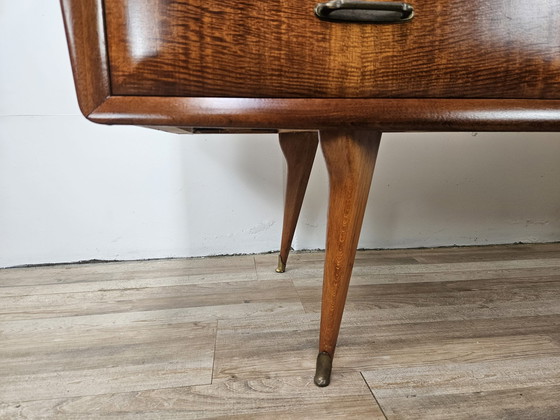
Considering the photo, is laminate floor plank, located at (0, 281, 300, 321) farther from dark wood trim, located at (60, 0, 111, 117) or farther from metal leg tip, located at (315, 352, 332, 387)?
dark wood trim, located at (60, 0, 111, 117)

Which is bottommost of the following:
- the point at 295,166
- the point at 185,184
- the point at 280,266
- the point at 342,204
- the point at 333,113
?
the point at 280,266

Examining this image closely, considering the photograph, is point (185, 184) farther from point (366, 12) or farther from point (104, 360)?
point (366, 12)

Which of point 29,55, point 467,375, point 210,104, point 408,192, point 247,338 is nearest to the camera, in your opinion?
point 210,104

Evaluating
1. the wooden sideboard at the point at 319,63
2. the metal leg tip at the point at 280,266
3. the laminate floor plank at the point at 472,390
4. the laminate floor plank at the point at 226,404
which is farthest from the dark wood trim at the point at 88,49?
the metal leg tip at the point at 280,266

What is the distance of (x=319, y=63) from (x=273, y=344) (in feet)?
1.34

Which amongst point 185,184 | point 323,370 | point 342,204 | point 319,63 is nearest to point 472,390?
point 323,370

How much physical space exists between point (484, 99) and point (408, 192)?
2.57 feet

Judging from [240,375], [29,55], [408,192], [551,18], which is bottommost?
[408,192]

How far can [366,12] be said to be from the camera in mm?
337

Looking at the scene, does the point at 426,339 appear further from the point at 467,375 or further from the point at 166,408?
the point at 166,408

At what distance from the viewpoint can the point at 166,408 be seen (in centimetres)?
41

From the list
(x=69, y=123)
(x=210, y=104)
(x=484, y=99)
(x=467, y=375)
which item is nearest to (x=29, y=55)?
(x=69, y=123)

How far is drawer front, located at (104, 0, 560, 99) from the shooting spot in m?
0.33

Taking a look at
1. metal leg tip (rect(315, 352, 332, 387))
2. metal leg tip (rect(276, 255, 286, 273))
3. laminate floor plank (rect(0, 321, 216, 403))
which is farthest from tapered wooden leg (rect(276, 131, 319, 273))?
metal leg tip (rect(315, 352, 332, 387))
